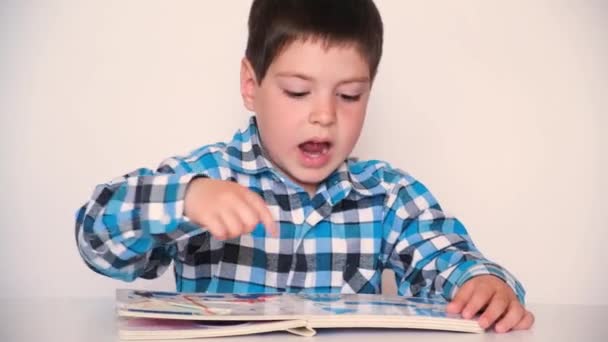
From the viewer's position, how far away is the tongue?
1315 millimetres

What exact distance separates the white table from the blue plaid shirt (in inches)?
4.8

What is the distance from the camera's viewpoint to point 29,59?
1768 mm

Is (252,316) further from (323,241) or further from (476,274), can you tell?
(323,241)

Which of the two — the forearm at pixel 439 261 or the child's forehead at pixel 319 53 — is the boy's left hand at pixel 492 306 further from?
the child's forehead at pixel 319 53

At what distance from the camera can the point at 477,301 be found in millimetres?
1006

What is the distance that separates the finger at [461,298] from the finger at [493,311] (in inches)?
1.1

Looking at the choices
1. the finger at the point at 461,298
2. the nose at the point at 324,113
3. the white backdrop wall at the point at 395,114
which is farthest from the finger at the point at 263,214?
the white backdrop wall at the point at 395,114

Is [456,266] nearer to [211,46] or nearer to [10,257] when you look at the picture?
[211,46]

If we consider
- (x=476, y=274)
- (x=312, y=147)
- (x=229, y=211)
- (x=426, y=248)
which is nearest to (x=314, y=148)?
(x=312, y=147)

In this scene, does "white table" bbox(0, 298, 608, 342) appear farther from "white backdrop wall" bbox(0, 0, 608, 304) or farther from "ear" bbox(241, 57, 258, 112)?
"white backdrop wall" bbox(0, 0, 608, 304)

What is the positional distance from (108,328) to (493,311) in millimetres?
423

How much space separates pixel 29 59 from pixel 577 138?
1173 millimetres

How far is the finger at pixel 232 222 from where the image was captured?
89 cm

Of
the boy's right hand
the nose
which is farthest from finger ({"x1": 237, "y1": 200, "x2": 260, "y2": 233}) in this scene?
the nose
